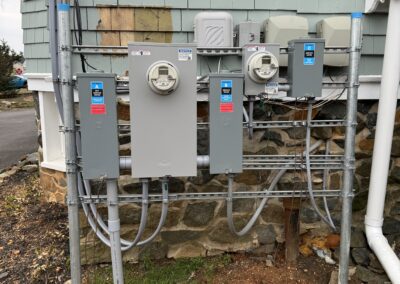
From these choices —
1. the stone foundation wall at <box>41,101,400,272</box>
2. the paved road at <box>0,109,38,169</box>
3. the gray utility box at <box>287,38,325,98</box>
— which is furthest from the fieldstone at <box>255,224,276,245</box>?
the paved road at <box>0,109,38,169</box>

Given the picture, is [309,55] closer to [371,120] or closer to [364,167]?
[371,120]

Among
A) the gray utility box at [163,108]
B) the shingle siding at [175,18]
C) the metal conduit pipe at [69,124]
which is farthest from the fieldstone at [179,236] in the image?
the shingle siding at [175,18]

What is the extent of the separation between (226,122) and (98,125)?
0.76 meters

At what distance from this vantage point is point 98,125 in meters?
2.30

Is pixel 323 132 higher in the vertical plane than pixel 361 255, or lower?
higher

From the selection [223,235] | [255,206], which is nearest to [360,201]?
[255,206]

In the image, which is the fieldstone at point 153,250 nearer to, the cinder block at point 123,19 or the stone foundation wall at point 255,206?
the stone foundation wall at point 255,206

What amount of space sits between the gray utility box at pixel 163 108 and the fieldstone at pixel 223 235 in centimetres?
100

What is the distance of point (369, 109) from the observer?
330 cm

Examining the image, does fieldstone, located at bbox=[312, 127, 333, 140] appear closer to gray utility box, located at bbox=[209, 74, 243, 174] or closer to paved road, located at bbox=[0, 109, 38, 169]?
gray utility box, located at bbox=[209, 74, 243, 174]

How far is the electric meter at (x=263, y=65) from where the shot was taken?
2.44 m

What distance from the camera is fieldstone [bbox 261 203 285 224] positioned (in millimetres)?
3314

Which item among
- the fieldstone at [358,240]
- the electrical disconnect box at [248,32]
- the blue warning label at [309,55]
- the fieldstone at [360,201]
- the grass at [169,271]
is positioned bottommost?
the grass at [169,271]

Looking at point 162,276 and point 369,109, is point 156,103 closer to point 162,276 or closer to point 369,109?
point 162,276
